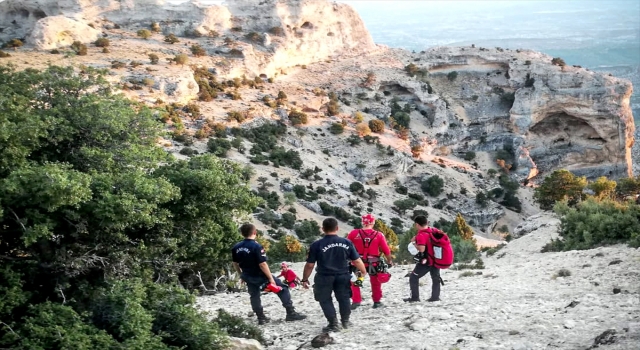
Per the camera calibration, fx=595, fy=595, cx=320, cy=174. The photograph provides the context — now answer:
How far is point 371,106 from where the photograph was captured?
224ft

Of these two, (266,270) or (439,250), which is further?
(439,250)

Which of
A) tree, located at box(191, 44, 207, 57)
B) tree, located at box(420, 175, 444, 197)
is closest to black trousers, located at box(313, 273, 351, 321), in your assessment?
tree, located at box(420, 175, 444, 197)

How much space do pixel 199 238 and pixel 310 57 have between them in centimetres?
6652

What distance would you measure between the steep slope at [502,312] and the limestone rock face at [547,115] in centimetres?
5852

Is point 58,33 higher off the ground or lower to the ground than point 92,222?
higher

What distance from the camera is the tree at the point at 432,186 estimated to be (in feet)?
185

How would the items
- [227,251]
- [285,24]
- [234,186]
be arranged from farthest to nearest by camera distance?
[285,24] → [227,251] → [234,186]

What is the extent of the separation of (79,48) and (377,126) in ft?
97.8

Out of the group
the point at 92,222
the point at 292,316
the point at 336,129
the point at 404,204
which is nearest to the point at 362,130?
the point at 336,129

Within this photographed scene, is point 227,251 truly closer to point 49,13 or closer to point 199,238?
point 199,238

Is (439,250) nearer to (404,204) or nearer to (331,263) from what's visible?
(331,263)

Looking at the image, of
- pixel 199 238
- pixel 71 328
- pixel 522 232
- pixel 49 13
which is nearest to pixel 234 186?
pixel 199 238

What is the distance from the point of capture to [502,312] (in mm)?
10156

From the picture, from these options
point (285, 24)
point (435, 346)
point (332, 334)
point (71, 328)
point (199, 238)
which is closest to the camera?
point (71, 328)
